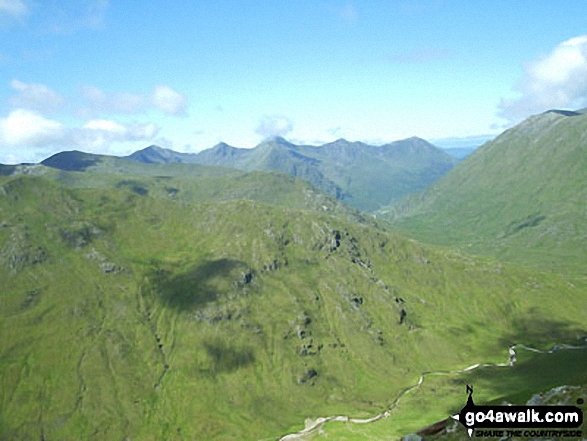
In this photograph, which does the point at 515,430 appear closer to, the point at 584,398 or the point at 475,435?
the point at 475,435

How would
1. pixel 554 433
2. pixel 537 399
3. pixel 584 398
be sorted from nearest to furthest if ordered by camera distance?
pixel 554 433, pixel 584 398, pixel 537 399

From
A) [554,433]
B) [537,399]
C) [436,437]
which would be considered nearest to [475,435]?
[436,437]

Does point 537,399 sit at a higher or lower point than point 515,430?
lower

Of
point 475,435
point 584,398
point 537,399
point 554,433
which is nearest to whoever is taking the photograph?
point 554,433

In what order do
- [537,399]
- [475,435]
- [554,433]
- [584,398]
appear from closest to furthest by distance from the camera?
[554,433] < [475,435] < [584,398] < [537,399]

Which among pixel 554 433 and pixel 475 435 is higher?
pixel 554 433

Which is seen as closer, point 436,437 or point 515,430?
point 515,430

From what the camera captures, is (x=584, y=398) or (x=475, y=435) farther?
(x=584, y=398)

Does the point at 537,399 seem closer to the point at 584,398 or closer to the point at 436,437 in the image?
the point at 584,398

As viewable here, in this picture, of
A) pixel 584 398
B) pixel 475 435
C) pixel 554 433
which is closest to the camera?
pixel 554 433
